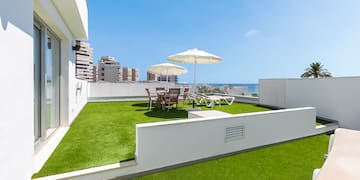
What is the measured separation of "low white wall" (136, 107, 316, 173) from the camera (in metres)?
3.00

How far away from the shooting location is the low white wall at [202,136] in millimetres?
3001

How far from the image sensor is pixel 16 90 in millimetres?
2123

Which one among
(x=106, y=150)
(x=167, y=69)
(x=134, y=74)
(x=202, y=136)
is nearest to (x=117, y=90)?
(x=167, y=69)

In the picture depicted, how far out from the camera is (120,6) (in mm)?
14445

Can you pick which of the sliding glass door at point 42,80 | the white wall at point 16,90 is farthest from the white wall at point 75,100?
the white wall at point 16,90

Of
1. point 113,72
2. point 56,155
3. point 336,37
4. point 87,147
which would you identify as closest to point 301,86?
point 87,147

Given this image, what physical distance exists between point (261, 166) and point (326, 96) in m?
5.90

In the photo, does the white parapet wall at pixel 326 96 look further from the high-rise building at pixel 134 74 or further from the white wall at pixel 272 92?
the high-rise building at pixel 134 74

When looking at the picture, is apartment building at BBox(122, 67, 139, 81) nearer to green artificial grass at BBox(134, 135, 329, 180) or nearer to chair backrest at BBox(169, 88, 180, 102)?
chair backrest at BBox(169, 88, 180, 102)

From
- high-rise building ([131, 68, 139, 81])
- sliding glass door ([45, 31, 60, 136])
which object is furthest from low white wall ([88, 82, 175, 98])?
high-rise building ([131, 68, 139, 81])

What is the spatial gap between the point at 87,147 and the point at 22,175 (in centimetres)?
132

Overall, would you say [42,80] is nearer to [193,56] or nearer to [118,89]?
[193,56]

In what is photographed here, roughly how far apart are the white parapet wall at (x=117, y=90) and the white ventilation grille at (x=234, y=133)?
27.9ft

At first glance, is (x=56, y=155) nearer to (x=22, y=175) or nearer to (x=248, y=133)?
(x=22, y=175)
